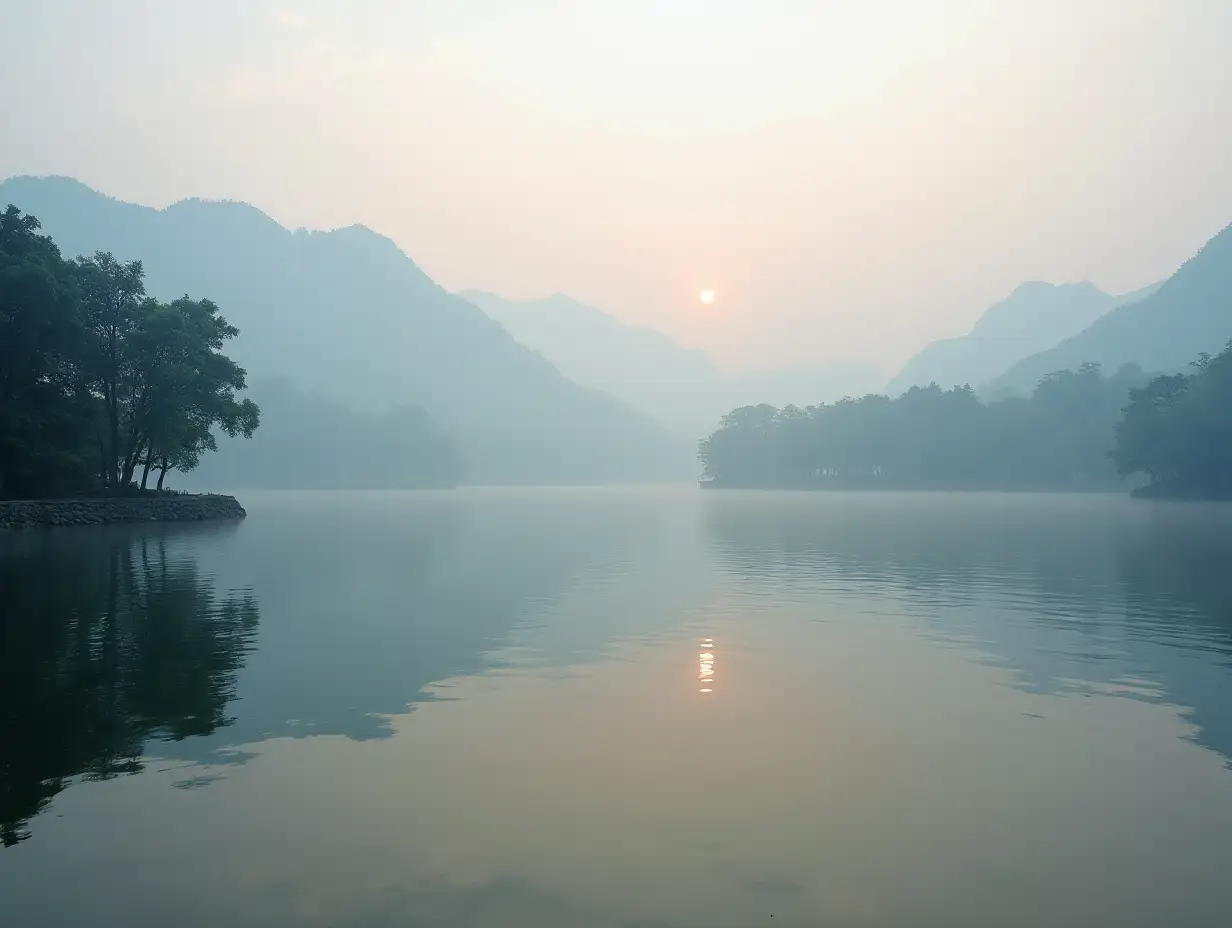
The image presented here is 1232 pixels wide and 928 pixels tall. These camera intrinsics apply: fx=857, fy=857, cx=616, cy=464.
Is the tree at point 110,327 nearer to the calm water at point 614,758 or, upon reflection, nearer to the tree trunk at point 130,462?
the tree trunk at point 130,462

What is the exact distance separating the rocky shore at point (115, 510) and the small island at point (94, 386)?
0.11m

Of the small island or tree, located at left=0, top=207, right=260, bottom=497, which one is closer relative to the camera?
the small island

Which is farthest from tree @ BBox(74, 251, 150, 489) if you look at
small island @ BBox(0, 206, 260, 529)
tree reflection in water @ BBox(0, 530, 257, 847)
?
tree reflection in water @ BBox(0, 530, 257, 847)

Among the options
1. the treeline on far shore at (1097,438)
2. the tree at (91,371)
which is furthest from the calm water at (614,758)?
the treeline on far shore at (1097,438)

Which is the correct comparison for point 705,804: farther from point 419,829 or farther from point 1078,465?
point 1078,465

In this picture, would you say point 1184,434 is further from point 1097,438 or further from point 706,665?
point 706,665

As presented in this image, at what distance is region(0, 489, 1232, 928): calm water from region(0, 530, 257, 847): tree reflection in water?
110 millimetres

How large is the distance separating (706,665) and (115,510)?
75.1 meters

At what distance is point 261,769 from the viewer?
43.6 ft

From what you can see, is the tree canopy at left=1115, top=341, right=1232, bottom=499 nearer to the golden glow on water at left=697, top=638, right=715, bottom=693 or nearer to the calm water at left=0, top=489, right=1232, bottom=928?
the calm water at left=0, top=489, right=1232, bottom=928

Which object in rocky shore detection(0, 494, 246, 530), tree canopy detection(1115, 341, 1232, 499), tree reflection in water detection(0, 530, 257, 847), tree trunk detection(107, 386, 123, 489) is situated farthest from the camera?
tree canopy detection(1115, 341, 1232, 499)

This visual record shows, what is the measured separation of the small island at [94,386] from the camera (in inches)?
2805

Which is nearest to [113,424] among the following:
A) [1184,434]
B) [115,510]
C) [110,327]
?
[115,510]

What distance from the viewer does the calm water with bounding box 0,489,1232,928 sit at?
9.29 meters
